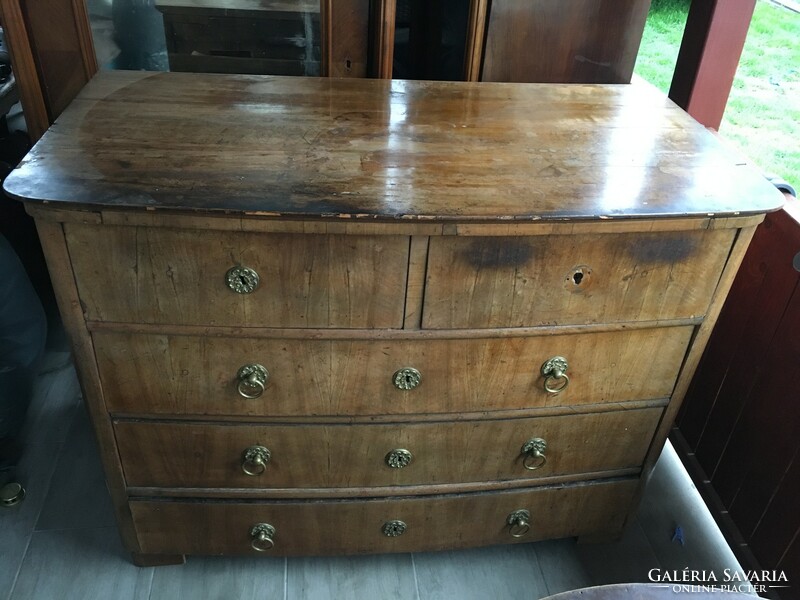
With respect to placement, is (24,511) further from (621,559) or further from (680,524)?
(680,524)

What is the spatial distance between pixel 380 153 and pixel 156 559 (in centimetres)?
104

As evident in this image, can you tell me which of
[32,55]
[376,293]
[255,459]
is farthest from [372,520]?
[32,55]

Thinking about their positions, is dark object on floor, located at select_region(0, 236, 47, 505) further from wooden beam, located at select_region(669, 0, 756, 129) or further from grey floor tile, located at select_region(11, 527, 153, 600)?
wooden beam, located at select_region(669, 0, 756, 129)

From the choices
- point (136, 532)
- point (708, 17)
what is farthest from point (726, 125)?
point (136, 532)

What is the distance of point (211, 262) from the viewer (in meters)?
1.08

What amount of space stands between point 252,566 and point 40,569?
464 mm

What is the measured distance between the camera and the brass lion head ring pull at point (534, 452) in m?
1.39

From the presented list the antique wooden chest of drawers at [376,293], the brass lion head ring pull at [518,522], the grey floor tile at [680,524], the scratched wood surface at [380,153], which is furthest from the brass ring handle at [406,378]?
the grey floor tile at [680,524]

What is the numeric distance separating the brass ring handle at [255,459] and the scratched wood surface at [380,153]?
0.53 metres

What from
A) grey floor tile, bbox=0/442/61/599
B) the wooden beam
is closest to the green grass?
the wooden beam

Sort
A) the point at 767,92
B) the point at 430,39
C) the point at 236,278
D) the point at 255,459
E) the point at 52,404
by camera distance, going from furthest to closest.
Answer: the point at 52,404 < the point at 767,92 < the point at 430,39 < the point at 255,459 < the point at 236,278

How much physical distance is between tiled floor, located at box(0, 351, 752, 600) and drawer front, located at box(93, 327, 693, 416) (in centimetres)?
52

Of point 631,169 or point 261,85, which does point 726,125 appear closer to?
point 631,169

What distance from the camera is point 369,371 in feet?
4.07
